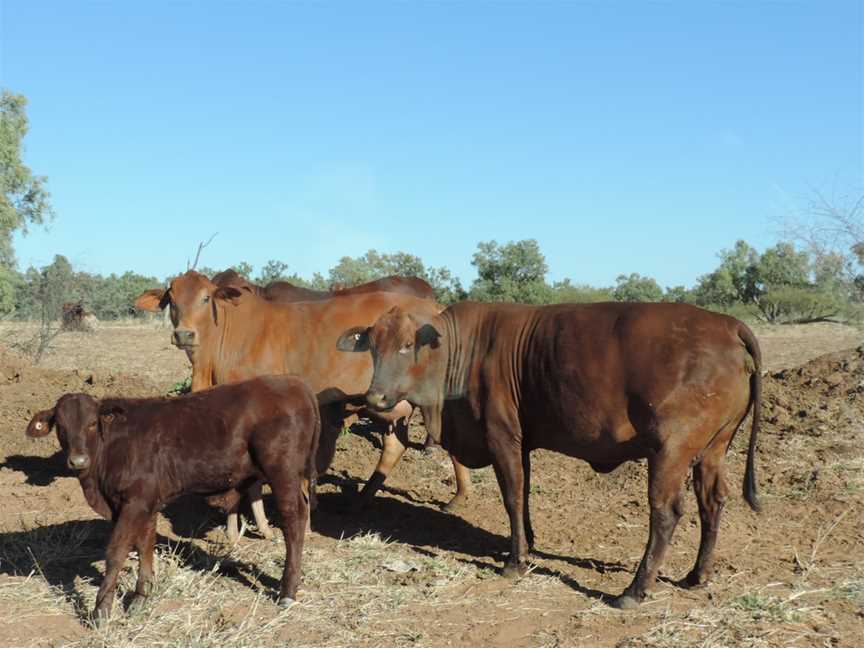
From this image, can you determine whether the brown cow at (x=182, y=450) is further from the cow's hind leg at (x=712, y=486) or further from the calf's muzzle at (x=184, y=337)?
the cow's hind leg at (x=712, y=486)

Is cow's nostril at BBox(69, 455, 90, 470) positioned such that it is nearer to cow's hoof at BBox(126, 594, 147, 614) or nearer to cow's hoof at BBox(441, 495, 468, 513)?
cow's hoof at BBox(126, 594, 147, 614)

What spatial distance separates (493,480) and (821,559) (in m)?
3.67

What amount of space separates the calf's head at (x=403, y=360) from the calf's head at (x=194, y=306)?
164 centimetres

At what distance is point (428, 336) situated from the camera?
713cm

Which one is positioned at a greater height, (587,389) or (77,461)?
(587,389)

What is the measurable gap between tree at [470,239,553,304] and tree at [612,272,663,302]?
46.7 feet

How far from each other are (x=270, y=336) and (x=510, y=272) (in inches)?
1274

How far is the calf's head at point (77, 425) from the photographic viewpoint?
5.68 meters

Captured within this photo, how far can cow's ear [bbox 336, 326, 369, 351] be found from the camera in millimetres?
7395

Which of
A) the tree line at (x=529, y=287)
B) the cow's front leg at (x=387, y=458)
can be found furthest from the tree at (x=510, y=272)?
the cow's front leg at (x=387, y=458)

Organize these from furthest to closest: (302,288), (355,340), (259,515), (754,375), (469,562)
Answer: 1. (302,288)
2. (259,515)
3. (355,340)
4. (469,562)
5. (754,375)

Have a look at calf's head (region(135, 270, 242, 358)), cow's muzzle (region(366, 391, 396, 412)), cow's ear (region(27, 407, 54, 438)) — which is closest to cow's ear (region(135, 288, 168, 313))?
calf's head (region(135, 270, 242, 358))

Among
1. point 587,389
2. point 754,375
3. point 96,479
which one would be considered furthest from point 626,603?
point 96,479

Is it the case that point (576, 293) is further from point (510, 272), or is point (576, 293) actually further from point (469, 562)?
point (469, 562)
